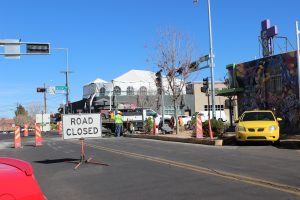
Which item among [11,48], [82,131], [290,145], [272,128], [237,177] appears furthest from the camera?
[11,48]

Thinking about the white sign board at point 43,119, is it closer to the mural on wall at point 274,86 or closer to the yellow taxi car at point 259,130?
the mural on wall at point 274,86

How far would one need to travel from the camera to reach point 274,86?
28109 mm

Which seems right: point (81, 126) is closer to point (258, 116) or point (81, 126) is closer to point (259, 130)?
point (259, 130)

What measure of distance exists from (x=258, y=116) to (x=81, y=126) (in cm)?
922

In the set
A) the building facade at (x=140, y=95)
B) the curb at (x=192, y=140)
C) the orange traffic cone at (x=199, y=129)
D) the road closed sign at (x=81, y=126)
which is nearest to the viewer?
the road closed sign at (x=81, y=126)

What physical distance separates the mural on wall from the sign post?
594 inches

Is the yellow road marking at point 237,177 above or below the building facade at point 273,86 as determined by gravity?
below

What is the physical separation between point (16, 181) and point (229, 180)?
6792 mm

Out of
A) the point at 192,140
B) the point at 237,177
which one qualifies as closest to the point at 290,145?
the point at 192,140

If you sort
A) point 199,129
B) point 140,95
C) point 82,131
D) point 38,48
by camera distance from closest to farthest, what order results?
point 82,131 → point 199,129 → point 38,48 → point 140,95

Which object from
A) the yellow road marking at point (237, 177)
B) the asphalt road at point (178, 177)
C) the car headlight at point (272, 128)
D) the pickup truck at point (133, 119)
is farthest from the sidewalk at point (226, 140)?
the pickup truck at point (133, 119)

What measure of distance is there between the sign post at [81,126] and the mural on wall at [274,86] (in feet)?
Result: 49.5

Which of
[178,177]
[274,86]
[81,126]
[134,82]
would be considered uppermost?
[134,82]

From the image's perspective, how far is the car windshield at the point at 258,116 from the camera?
2031 cm
